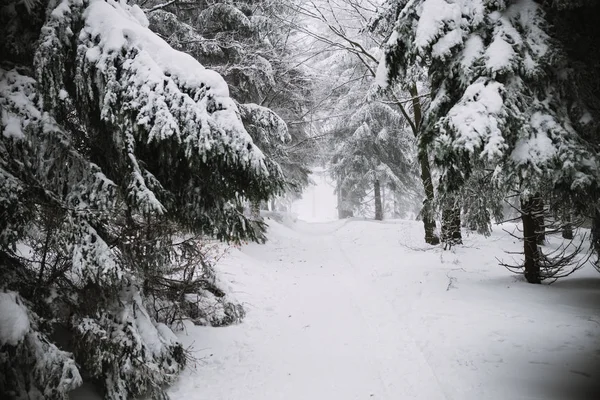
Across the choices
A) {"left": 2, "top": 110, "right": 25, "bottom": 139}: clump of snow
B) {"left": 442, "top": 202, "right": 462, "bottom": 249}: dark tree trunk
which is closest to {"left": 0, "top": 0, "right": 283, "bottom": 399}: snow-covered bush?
{"left": 2, "top": 110, "right": 25, "bottom": 139}: clump of snow

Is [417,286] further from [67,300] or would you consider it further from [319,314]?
[67,300]

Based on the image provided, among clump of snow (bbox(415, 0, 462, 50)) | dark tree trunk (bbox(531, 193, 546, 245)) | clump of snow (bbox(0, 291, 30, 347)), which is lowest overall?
clump of snow (bbox(0, 291, 30, 347))

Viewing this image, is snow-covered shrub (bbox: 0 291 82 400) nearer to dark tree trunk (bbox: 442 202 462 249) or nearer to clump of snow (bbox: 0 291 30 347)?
clump of snow (bbox: 0 291 30 347)

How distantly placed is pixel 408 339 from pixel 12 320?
507 cm

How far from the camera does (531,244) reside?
6.77 m

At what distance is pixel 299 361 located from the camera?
4.96 meters

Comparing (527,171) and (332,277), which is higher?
(527,171)

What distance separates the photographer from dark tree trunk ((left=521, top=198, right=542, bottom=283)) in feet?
22.0

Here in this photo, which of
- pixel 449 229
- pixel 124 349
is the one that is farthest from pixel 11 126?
pixel 449 229

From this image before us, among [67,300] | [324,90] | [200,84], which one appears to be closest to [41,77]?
[200,84]

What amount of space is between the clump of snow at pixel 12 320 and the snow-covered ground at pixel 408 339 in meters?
2.08

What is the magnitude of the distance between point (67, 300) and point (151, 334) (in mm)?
1010

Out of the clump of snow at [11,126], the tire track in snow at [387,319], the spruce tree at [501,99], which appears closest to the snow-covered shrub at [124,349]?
the clump of snow at [11,126]

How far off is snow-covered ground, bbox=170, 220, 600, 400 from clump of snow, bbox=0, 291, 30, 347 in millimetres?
2078
